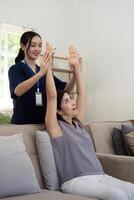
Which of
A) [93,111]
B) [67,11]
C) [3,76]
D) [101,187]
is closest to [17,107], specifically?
[101,187]

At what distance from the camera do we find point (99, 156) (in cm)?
246

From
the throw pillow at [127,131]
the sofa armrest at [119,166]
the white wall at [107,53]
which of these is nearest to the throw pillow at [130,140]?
the throw pillow at [127,131]

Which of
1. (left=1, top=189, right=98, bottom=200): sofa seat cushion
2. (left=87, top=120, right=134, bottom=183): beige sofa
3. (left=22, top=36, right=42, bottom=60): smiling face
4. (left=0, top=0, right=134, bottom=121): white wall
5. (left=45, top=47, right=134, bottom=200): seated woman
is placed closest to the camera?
(left=1, top=189, right=98, bottom=200): sofa seat cushion

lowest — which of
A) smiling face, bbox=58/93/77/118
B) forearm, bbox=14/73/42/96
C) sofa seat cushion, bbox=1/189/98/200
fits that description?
sofa seat cushion, bbox=1/189/98/200

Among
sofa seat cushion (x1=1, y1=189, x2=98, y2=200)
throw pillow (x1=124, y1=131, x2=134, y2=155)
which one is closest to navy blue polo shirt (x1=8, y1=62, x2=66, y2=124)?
sofa seat cushion (x1=1, y1=189, x2=98, y2=200)

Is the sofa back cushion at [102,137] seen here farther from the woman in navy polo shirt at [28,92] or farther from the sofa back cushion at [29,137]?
the sofa back cushion at [29,137]

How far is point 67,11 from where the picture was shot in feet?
17.1

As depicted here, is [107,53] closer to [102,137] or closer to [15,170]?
[102,137]

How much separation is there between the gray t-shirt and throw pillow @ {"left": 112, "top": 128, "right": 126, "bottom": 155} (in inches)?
24.2

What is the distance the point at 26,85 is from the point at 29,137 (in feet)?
1.11

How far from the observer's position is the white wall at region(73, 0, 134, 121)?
4688 mm

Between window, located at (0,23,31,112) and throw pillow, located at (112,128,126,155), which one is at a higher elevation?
window, located at (0,23,31,112)

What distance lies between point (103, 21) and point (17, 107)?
9.58 ft

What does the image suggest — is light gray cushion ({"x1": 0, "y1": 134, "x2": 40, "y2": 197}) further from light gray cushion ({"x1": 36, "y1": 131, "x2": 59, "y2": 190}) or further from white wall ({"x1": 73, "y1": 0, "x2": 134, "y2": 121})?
white wall ({"x1": 73, "y1": 0, "x2": 134, "y2": 121})
